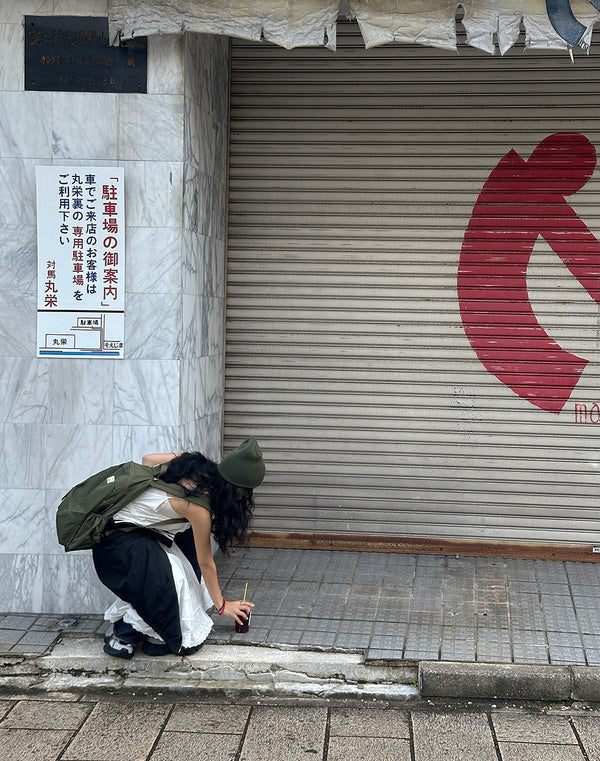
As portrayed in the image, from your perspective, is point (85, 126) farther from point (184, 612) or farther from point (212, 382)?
point (184, 612)

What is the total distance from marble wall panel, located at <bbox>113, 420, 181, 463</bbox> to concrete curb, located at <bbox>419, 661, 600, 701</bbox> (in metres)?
2.08

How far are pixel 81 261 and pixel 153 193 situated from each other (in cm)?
61

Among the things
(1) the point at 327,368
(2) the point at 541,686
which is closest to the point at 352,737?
(2) the point at 541,686

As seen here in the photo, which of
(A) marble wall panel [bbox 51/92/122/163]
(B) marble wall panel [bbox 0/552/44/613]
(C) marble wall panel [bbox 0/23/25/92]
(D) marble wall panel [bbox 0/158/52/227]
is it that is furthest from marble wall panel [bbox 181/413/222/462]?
(C) marble wall panel [bbox 0/23/25/92]

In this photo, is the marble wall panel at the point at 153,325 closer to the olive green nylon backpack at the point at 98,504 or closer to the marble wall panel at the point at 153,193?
the marble wall panel at the point at 153,193

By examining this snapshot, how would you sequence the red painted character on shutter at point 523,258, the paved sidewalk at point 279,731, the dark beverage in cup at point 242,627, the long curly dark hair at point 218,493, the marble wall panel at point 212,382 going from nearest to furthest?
the paved sidewalk at point 279,731 < the long curly dark hair at point 218,493 < the dark beverage in cup at point 242,627 < the marble wall panel at point 212,382 < the red painted character on shutter at point 523,258

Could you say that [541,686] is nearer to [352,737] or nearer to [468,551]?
[352,737]

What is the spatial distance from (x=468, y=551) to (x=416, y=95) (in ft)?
11.1

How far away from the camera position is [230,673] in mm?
5109

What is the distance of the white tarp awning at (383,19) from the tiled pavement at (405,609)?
3417mm

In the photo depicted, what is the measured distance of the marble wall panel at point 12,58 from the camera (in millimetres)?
5691

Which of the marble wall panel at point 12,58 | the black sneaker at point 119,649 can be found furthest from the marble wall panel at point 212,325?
the black sneaker at point 119,649

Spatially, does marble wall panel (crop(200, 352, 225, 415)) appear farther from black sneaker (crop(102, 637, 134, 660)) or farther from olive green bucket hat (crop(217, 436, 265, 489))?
black sneaker (crop(102, 637, 134, 660))

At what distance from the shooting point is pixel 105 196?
5.75 meters
